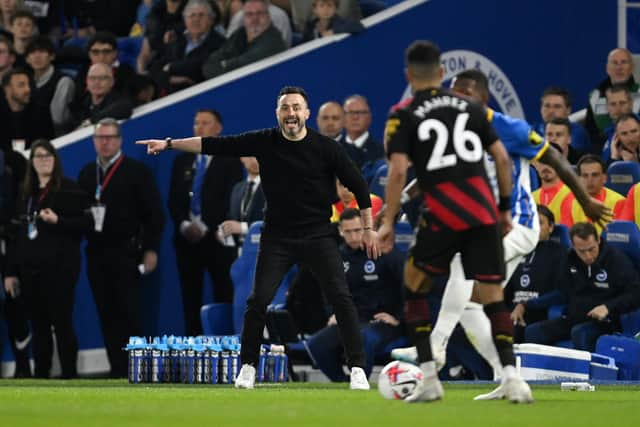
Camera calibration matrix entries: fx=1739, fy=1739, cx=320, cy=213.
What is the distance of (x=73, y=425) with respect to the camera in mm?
8641

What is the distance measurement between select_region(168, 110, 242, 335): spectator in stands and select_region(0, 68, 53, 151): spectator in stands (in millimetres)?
1615

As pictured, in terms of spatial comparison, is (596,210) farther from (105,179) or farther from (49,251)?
(105,179)

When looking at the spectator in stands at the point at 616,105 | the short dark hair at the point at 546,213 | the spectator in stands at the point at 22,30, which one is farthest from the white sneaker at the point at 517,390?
the spectator in stands at the point at 22,30

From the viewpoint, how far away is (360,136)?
57.1 feet

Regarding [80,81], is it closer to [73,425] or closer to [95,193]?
[95,193]

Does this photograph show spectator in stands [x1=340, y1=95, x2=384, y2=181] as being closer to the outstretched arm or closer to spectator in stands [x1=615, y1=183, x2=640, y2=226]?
spectator in stands [x1=615, y1=183, x2=640, y2=226]

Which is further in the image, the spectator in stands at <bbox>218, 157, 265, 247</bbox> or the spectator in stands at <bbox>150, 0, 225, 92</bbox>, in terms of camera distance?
the spectator in stands at <bbox>150, 0, 225, 92</bbox>

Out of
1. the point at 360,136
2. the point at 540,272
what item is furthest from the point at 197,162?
the point at 540,272

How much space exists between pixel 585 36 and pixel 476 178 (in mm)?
10967

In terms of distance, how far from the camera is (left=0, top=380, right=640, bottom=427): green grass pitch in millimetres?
8844

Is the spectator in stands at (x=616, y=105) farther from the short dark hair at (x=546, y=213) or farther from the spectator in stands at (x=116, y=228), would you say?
the spectator in stands at (x=116, y=228)

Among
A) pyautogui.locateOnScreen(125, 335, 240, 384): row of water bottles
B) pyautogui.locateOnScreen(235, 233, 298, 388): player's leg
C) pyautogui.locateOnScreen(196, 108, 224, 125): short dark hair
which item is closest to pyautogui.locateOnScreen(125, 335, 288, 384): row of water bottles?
pyautogui.locateOnScreen(125, 335, 240, 384): row of water bottles

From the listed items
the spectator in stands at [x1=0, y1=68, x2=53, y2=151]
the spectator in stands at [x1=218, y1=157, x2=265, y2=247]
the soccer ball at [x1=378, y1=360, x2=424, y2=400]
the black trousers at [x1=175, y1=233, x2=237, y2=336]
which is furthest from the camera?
the spectator in stands at [x1=0, y1=68, x2=53, y2=151]

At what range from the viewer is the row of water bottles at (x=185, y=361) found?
14.1 metres
